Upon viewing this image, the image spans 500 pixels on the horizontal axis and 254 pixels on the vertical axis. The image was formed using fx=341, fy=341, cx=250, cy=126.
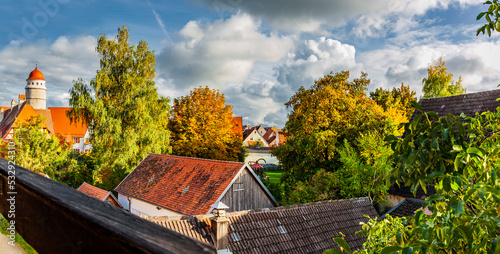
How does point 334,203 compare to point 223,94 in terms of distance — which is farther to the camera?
point 223,94

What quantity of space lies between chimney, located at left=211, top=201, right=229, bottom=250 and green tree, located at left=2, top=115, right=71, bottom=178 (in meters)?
18.4

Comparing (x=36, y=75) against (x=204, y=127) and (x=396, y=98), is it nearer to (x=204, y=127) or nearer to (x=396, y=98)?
(x=204, y=127)

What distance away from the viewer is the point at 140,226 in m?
0.80

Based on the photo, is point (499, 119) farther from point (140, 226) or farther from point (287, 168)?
point (287, 168)

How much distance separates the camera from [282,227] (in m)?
11.0

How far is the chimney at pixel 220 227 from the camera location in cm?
959

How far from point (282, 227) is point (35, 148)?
20466 millimetres

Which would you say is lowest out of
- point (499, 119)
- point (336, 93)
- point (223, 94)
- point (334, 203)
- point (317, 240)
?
point (317, 240)

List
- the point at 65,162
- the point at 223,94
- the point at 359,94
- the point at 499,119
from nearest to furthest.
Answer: the point at 499,119 < the point at 359,94 < the point at 65,162 < the point at 223,94

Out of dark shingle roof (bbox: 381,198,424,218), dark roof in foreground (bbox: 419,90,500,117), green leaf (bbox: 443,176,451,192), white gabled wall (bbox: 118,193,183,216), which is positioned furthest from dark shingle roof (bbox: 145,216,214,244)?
dark roof in foreground (bbox: 419,90,500,117)

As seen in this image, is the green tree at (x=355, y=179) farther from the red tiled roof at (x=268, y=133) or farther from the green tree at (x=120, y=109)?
the red tiled roof at (x=268, y=133)

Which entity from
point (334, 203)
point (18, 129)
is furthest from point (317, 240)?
point (18, 129)

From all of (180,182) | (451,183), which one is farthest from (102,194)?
(451,183)

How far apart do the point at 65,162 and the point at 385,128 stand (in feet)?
79.5
